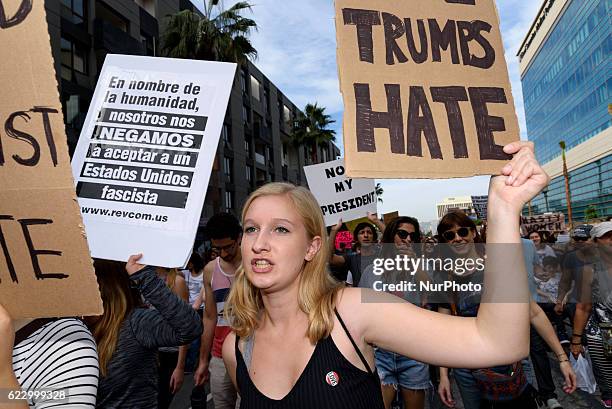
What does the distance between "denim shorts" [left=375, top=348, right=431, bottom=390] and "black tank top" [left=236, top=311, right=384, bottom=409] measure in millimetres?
2472

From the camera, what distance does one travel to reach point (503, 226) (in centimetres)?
143

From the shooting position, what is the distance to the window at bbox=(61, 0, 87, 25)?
1999cm

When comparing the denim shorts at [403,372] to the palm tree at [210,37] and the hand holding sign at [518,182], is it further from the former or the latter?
the palm tree at [210,37]

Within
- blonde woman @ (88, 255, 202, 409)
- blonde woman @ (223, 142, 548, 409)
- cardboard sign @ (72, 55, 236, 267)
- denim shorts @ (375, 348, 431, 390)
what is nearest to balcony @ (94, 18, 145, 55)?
denim shorts @ (375, 348, 431, 390)

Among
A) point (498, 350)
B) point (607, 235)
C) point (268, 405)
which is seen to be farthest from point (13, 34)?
point (607, 235)

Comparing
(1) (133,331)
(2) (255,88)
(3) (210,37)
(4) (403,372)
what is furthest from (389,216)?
(2) (255,88)

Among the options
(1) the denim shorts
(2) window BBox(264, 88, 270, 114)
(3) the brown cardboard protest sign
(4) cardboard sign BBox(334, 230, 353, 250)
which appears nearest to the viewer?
(3) the brown cardboard protest sign

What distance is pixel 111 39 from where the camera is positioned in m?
21.8

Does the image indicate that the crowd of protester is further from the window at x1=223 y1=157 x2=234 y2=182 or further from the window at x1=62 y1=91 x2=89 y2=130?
the window at x1=223 y1=157 x2=234 y2=182

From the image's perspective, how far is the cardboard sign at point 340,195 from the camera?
667cm

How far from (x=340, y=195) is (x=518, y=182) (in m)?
5.23

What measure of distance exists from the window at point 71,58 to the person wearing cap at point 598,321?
20.7 meters

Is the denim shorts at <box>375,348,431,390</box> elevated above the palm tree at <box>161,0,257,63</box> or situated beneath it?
situated beneath

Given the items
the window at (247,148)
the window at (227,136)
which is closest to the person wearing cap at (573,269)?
the window at (227,136)
